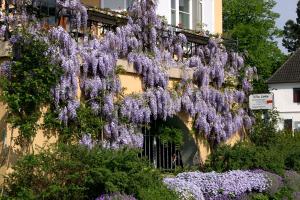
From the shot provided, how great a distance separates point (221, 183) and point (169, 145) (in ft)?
8.82

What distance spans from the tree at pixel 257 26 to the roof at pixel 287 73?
0.81 meters

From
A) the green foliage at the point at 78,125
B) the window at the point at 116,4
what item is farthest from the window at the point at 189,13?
the green foliage at the point at 78,125

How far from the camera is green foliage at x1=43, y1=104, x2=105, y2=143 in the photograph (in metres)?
10.7

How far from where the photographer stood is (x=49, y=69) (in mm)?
10461

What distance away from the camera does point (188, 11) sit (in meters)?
17.5

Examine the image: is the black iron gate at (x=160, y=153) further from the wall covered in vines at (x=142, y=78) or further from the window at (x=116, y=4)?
the window at (x=116, y=4)

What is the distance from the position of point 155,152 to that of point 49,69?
4.78 m

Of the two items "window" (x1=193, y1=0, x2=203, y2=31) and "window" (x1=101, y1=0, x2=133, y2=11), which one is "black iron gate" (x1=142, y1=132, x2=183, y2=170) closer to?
"window" (x1=101, y1=0, x2=133, y2=11)

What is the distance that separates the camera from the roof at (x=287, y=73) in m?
54.1

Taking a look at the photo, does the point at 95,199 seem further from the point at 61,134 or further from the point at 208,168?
the point at 208,168

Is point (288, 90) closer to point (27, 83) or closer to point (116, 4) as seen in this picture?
point (116, 4)

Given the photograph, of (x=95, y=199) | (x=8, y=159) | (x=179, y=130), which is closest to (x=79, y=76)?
(x=8, y=159)

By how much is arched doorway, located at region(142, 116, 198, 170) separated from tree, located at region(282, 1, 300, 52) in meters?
59.5

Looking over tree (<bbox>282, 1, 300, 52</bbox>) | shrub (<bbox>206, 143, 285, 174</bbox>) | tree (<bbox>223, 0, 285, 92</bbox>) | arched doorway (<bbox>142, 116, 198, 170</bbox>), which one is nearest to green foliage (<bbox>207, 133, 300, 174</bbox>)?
shrub (<bbox>206, 143, 285, 174</bbox>)
